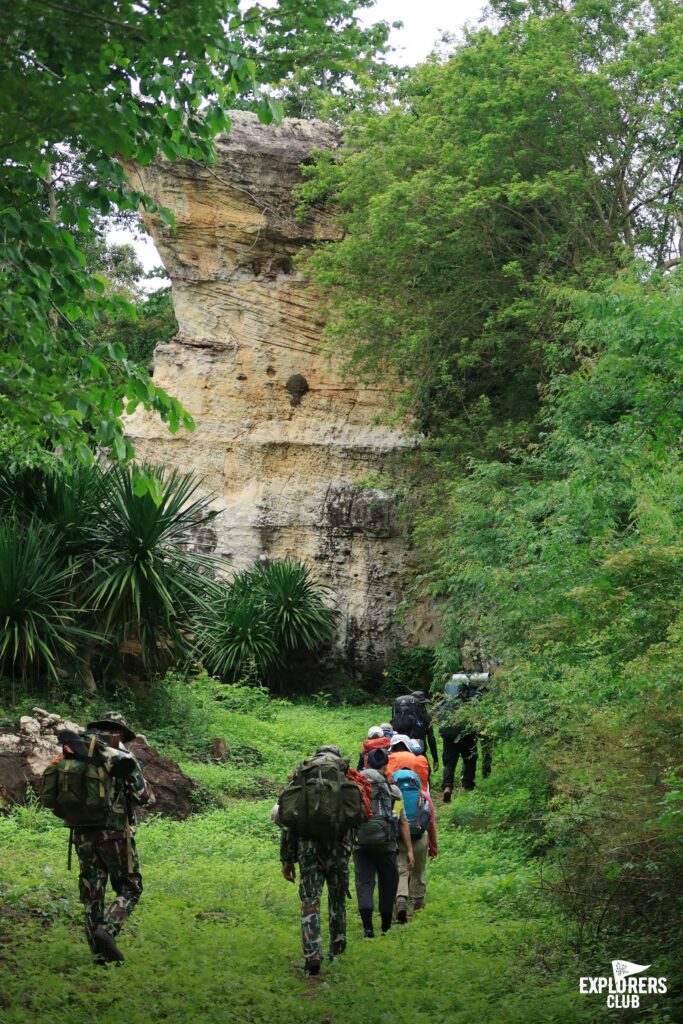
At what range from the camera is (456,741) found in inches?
501

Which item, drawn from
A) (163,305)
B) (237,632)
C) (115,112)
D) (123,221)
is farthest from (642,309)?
(123,221)

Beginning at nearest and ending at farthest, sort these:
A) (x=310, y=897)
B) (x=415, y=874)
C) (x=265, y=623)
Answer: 1. (x=310, y=897)
2. (x=415, y=874)
3. (x=265, y=623)

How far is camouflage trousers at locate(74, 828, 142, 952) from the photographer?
6.64 metres

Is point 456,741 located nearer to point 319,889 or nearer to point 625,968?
point 319,889

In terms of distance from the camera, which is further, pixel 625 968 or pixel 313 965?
pixel 313 965

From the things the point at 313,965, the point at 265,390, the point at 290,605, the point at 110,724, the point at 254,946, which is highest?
the point at 265,390

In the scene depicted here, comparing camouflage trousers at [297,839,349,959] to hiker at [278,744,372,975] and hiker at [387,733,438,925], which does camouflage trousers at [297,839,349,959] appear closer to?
hiker at [278,744,372,975]

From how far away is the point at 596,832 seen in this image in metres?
6.85

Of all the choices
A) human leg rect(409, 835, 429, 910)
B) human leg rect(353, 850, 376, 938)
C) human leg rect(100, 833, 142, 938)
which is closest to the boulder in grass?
human leg rect(409, 835, 429, 910)

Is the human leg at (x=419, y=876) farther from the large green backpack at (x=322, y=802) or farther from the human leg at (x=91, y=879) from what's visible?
the human leg at (x=91, y=879)

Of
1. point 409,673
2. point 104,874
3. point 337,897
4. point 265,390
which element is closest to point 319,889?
point 337,897

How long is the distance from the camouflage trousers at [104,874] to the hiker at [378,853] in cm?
160

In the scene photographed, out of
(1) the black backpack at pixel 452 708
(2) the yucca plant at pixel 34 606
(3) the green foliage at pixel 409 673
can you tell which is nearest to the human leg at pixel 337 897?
(1) the black backpack at pixel 452 708

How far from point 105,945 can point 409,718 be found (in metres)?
7.04
